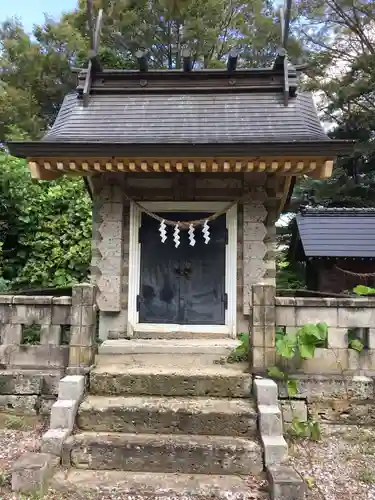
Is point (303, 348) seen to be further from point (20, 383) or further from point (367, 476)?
Result: point (20, 383)

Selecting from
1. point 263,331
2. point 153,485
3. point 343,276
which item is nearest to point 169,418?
point 153,485

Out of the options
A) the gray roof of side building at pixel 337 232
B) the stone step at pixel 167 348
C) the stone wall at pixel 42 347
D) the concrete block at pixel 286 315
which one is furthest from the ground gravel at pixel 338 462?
the gray roof of side building at pixel 337 232

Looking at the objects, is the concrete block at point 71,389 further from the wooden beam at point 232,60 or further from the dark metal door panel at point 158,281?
the wooden beam at point 232,60

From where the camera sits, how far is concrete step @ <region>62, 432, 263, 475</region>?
13.3 feet

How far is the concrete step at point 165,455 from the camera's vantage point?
13.3ft

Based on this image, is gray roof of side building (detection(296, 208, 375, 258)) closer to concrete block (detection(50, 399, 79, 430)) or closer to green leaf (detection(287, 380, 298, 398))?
green leaf (detection(287, 380, 298, 398))

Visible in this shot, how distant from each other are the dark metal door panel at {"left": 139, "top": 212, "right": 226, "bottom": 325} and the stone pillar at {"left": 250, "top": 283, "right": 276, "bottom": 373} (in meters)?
1.83

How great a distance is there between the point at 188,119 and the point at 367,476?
5.29 meters

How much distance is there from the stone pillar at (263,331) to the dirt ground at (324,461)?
0.90m

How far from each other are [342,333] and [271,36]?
1754 cm

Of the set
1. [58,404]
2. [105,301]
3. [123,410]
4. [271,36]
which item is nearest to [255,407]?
[123,410]

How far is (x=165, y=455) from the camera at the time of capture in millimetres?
4090

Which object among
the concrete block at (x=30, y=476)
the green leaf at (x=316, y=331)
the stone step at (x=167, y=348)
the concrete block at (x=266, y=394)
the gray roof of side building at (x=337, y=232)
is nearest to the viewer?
the concrete block at (x=30, y=476)

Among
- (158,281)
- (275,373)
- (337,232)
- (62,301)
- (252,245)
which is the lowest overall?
(275,373)
